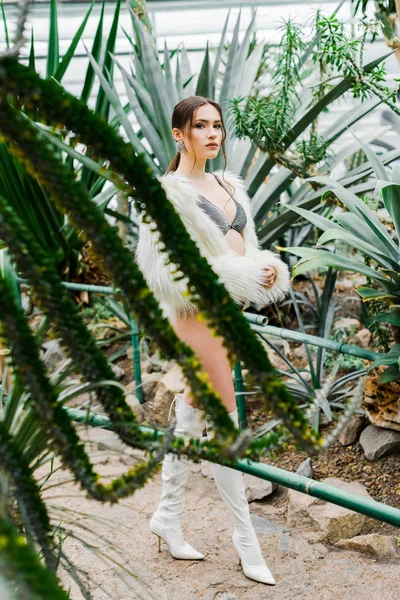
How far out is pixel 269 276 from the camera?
7.13ft

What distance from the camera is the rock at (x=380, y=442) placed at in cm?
282

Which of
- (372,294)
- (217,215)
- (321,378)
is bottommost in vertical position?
(321,378)

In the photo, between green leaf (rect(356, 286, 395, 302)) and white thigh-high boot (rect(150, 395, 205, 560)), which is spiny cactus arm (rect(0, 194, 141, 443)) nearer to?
white thigh-high boot (rect(150, 395, 205, 560))

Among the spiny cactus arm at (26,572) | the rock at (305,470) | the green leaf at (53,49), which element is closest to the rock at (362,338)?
the rock at (305,470)

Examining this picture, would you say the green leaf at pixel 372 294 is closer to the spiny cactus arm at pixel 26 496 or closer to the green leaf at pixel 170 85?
the spiny cactus arm at pixel 26 496

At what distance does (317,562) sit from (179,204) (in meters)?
1.24

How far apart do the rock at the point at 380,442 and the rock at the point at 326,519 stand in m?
0.29

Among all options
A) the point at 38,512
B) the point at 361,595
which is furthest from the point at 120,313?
the point at 38,512

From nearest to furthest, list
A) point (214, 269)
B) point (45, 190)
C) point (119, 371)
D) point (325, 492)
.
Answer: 1. point (325, 492)
2. point (214, 269)
3. point (45, 190)
4. point (119, 371)

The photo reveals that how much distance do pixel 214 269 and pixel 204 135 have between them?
498 mm

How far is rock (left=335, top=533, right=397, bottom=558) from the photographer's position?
88.5 inches

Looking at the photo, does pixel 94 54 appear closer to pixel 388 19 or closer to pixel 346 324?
pixel 388 19

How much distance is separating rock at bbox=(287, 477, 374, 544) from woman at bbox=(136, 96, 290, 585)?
0.38m

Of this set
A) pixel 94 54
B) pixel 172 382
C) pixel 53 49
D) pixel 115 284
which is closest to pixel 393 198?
pixel 172 382
